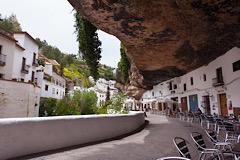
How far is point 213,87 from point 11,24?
38.4 metres

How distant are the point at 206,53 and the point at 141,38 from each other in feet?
20.9

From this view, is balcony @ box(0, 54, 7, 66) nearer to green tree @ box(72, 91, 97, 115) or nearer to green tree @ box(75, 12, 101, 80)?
green tree @ box(75, 12, 101, 80)

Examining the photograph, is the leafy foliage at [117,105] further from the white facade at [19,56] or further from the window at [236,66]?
the white facade at [19,56]

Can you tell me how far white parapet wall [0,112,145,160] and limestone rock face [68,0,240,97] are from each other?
187 inches

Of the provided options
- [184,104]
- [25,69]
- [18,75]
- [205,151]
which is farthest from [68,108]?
[184,104]

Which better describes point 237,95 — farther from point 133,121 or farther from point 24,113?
point 24,113

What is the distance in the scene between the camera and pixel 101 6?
8.62m

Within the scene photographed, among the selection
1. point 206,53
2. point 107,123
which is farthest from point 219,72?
point 107,123

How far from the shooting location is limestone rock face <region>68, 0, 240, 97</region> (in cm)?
838

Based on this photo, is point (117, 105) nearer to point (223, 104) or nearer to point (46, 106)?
point (223, 104)

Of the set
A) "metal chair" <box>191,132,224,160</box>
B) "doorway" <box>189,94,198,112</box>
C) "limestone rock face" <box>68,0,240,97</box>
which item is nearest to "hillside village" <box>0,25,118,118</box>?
"limestone rock face" <box>68,0,240,97</box>

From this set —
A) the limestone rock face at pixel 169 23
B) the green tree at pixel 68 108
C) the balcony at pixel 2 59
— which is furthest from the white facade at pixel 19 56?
the limestone rock face at pixel 169 23

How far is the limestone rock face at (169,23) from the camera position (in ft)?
27.5

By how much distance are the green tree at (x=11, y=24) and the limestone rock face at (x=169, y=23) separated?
32.0 metres
